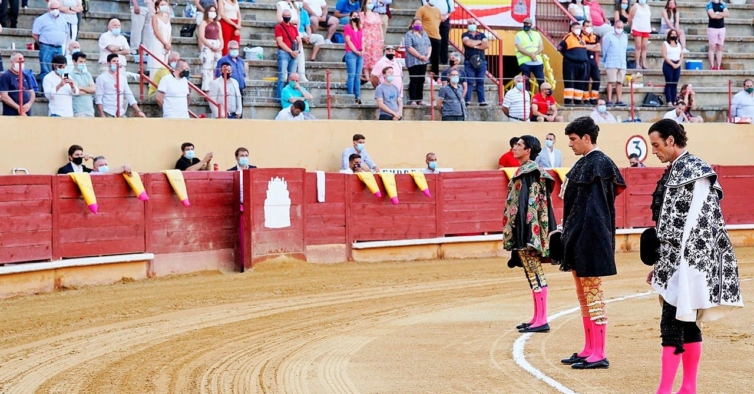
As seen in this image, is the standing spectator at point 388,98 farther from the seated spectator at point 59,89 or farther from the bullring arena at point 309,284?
the seated spectator at point 59,89

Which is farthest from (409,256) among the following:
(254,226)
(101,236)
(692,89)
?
(692,89)

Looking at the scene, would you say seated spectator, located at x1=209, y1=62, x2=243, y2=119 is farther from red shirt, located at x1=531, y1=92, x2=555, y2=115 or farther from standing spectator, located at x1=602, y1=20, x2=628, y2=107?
standing spectator, located at x1=602, y1=20, x2=628, y2=107

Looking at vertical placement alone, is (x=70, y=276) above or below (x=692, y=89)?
below

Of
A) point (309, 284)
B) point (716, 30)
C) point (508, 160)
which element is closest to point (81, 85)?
point (309, 284)

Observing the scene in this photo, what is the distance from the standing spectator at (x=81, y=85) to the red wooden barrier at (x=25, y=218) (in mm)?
2567

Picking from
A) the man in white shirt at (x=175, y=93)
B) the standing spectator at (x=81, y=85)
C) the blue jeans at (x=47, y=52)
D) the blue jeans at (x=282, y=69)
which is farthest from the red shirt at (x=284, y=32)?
the standing spectator at (x=81, y=85)

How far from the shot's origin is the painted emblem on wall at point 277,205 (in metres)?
15.1

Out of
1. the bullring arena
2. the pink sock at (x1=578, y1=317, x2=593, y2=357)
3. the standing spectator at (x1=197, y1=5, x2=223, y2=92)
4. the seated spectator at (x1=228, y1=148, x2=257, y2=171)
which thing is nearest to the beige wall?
the bullring arena

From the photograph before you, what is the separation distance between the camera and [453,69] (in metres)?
19.2

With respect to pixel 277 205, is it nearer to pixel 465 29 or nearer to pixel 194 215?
pixel 194 215

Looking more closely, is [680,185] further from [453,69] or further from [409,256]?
[453,69]

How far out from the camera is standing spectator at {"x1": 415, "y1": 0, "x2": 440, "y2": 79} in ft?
66.1

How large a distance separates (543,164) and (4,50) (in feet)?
26.8

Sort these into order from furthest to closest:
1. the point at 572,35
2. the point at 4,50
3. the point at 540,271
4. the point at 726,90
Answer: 1. the point at 726,90
2. the point at 572,35
3. the point at 4,50
4. the point at 540,271
